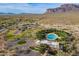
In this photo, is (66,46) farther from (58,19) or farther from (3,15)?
(3,15)

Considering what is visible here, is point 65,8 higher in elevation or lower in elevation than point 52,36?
higher

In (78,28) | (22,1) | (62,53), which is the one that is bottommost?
(62,53)

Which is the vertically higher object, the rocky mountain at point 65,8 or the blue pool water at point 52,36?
the rocky mountain at point 65,8

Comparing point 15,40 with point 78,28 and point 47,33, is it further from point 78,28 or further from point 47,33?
point 78,28

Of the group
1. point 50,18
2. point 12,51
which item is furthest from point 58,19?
point 12,51

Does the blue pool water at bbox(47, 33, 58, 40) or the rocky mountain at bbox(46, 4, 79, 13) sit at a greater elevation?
the rocky mountain at bbox(46, 4, 79, 13)

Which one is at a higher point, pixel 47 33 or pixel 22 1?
pixel 22 1

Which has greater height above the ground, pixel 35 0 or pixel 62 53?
pixel 35 0

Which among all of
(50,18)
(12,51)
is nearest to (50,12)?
(50,18)

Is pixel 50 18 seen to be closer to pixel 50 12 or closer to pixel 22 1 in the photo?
pixel 50 12
